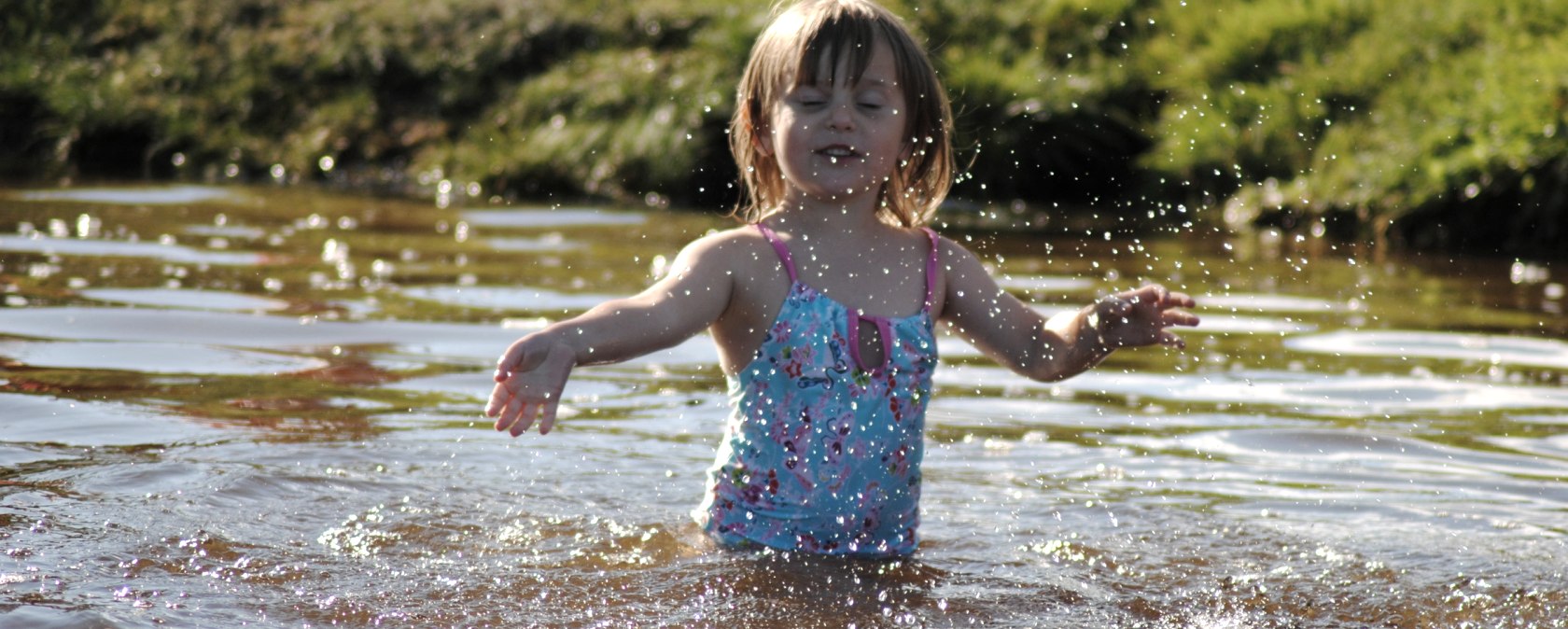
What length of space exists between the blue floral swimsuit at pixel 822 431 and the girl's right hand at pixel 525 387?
28.6 inches

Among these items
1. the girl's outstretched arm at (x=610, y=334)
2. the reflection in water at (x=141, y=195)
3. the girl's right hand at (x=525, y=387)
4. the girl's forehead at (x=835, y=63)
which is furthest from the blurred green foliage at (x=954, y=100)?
the girl's right hand at (x=525, y=387)

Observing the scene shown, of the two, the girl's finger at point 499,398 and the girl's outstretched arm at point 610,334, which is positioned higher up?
the girl's outstretched arm at point 610,334

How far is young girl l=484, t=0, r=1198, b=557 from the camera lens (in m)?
3.60

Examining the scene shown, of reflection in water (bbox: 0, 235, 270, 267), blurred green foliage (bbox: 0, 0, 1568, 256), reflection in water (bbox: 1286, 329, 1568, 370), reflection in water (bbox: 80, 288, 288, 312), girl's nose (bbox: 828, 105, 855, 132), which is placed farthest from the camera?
blurred green foliage (bbox: 0, 0, 1568, 256)

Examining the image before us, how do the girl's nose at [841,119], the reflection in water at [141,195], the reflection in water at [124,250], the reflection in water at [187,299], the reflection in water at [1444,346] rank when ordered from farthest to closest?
1. the reflection in water at [141,195]
2. the reflection in water at [124,250]
3. the reflection in water at [187,299]
4. the reflection in water at [1444,346]
5. the girl's nose at [841,119]

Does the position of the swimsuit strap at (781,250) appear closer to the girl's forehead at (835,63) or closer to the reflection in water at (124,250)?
the girl's forehead at (835,63)

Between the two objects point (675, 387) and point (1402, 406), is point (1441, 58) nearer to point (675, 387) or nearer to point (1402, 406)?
point (1402, 406)

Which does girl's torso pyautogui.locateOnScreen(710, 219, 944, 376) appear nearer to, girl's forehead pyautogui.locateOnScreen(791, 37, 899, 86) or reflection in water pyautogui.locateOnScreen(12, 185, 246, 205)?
girl's forehead pyautogui.locateOnScreen(791, 37, 899, 86)

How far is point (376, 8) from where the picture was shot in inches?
588

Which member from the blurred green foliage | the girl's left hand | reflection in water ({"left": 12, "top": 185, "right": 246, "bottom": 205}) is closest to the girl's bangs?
the girl's left hand

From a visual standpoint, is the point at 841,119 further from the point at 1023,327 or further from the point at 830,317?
the point at 1023,327

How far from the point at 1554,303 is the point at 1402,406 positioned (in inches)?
95.3

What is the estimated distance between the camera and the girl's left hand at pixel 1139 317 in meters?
3.60

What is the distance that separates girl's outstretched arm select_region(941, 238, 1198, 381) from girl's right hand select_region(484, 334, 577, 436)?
115 cm
